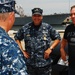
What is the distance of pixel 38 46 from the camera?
4082 mm

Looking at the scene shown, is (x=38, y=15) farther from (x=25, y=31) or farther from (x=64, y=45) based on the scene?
(x=64, y=45)

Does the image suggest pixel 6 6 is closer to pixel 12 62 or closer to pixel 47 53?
pixel 12 62

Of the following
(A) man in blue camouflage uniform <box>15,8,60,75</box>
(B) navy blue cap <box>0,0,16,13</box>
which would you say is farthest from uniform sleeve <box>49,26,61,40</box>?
(B) navy blue cap <box>0,0,16,13</box>

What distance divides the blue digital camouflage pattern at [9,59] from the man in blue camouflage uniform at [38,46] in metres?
2.30

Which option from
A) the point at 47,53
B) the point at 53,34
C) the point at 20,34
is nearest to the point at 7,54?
the point at 47,53

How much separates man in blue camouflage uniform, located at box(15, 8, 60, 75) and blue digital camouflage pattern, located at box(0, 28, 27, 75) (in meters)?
2.30

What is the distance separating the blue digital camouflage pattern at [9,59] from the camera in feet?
5.68

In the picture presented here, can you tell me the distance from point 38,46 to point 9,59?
2.36 m

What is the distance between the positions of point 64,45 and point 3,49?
2.49 m

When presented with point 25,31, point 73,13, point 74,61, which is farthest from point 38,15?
point 74,61

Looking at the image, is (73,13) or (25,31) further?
(25,31)

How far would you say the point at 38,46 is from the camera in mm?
4082

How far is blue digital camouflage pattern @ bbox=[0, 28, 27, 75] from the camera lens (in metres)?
1.73

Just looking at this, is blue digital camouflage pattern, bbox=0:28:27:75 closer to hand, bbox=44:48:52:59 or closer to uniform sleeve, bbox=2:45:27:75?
uniform sleeve, bbox=2:45:27:75
